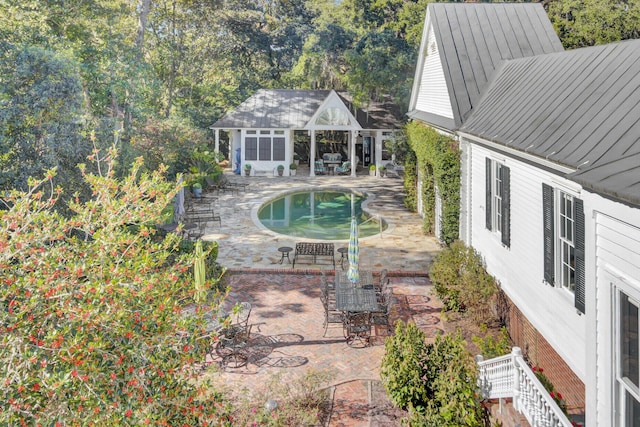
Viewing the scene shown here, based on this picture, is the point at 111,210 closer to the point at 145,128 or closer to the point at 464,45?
the point at 464,45

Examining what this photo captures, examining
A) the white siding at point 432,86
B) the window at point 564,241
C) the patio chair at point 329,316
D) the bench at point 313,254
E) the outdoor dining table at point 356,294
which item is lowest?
the patio chair at point 329,316

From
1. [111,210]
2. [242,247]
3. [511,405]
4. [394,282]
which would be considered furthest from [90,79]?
[511,405]

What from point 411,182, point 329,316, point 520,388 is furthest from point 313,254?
point 520,388

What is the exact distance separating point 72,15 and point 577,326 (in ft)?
72.0

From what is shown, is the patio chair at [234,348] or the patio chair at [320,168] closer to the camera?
the patio chair at [234,348]

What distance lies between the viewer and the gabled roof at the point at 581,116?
5.44 meters

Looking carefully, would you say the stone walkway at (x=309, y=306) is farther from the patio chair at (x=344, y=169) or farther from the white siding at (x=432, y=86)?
the patio chair at (x=344, y=169)

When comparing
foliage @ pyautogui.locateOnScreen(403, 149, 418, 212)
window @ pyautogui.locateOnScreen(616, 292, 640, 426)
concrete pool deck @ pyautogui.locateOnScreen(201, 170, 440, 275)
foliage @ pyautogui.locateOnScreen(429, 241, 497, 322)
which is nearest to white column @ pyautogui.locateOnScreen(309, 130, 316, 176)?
concrete pool deck @ pyautogui.locateOnScreen(201, 170, 440, 275)

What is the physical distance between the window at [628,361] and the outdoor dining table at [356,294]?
7372mm

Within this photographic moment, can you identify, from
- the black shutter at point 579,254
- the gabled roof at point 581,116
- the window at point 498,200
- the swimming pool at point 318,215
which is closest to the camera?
the gabled roof at point 581,116

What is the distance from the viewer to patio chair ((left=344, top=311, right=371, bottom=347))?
39.1 feet

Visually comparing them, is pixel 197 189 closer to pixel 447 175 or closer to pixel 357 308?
pixel 447 175

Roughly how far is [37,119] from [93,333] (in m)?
10.2

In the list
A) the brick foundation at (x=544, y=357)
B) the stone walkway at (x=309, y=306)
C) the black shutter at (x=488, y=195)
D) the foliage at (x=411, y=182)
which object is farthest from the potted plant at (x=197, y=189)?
the brick foundation at (x=544, y=357)
